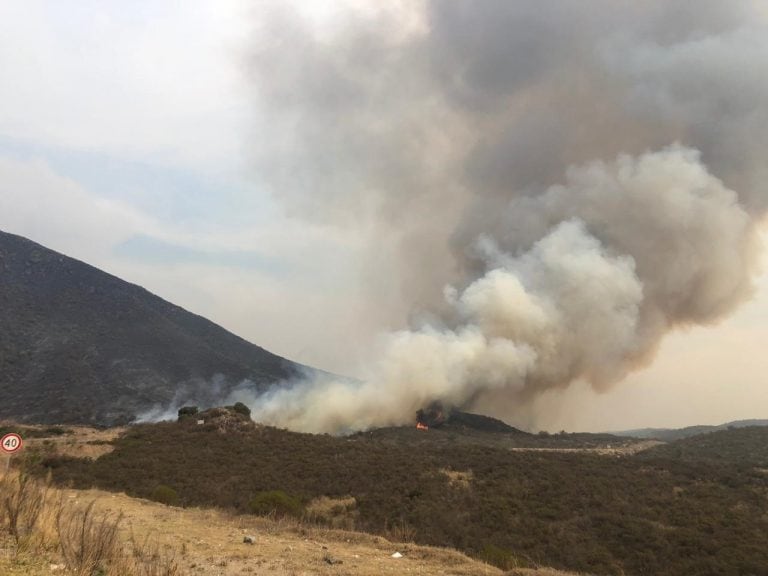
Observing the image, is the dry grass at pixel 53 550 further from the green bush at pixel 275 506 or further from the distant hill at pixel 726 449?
the distant hill at pixel 726 449

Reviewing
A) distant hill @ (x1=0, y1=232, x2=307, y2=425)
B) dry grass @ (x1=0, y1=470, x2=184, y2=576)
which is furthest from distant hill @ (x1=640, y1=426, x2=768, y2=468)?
distant hill @ (x1=0, y1=232, x2=307, y2=425)

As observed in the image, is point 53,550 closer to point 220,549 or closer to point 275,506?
point 220,549

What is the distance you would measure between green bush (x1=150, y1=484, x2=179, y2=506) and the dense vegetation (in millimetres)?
551

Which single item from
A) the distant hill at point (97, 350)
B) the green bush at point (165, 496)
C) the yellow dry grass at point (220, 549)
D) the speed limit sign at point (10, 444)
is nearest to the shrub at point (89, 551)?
the yellow dry grass at point (220, 549)

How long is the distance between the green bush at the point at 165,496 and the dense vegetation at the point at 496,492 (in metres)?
0.55

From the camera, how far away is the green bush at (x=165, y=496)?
2333 cm

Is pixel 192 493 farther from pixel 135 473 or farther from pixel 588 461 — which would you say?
pixel 588 461

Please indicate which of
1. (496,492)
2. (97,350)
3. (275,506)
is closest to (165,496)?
(275,506)

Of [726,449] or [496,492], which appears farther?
[726,449]

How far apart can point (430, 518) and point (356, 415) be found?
40.9 metres

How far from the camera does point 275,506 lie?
71.4ft

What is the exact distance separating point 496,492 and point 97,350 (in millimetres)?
82593

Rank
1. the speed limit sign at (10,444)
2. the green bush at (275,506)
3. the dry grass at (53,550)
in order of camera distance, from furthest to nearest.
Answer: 1. the green bush at (275,506)
2. the speed limit sign at (10,444)
3. the dry grass at (53,550)

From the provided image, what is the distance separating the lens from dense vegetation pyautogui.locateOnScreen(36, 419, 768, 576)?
18.9m
